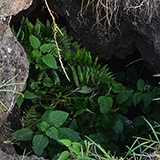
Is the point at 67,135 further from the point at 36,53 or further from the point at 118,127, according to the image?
the point at 36,53

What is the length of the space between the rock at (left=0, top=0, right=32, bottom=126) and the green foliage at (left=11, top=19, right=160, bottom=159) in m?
0.49

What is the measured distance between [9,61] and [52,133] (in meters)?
0.77

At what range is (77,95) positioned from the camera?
11.5 feet

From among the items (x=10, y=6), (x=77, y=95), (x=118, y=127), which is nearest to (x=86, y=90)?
(x=77, y=95)

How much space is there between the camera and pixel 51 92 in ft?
10.8

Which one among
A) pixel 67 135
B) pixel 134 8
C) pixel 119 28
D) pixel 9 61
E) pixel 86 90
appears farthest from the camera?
pixel 119 28

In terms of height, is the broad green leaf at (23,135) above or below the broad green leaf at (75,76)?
below

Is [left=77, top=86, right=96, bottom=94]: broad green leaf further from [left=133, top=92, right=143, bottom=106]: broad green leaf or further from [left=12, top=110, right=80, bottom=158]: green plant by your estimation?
[left=12, top=110, right=80, bottom=158]: green plant

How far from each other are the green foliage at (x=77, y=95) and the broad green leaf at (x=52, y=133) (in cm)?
31

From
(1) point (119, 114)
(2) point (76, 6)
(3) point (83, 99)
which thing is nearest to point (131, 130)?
(1) point (119, 114)

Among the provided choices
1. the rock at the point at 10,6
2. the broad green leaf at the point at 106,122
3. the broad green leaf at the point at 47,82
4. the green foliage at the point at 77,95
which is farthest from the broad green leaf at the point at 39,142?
the rock at the point at 10,6

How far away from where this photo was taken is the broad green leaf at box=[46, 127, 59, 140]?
105 inches

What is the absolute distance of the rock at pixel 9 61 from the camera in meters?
2.40

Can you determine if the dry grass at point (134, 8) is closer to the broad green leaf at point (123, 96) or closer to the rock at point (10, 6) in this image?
the rock at point (10, 6)
